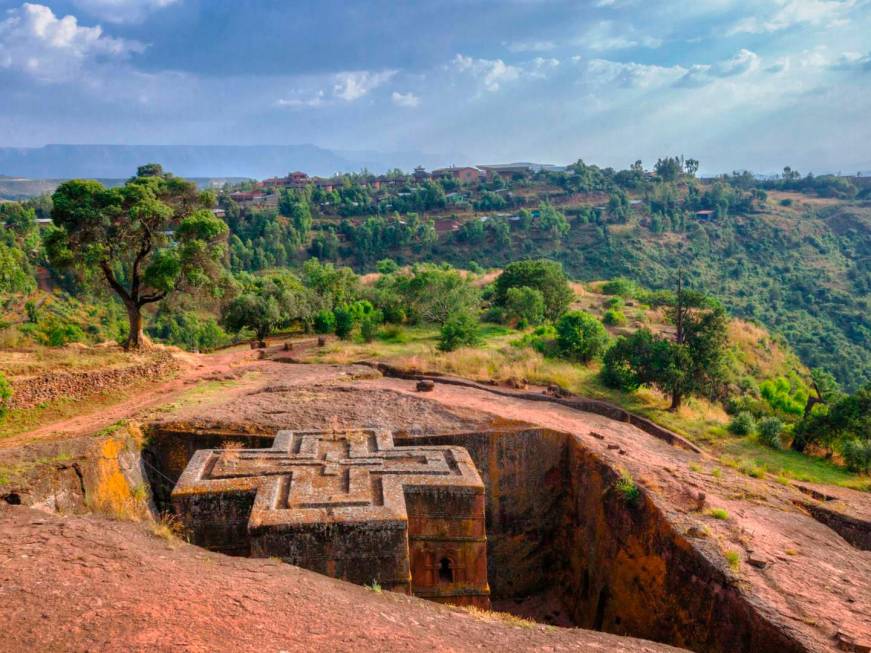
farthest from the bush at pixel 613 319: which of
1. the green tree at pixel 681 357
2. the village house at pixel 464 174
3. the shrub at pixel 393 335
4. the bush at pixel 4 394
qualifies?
the village house at pixel 464 174

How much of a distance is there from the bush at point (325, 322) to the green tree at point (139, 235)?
6.93 m

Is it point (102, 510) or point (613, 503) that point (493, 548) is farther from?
point (102, 510)

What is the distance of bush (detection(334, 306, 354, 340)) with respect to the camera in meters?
24.1

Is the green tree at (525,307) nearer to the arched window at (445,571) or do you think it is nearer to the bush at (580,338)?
the bush at (580,338)

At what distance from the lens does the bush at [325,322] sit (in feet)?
83.9

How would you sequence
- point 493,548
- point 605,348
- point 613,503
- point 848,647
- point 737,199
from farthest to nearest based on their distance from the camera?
point 737,199 < point 605,348 < point 493,548 < point 613,503 < point 848,647

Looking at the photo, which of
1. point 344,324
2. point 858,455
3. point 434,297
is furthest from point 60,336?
point 858,455

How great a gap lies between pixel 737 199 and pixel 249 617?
269ft

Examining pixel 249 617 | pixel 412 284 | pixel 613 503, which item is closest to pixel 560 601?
pixel 613 503

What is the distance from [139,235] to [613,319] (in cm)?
2197

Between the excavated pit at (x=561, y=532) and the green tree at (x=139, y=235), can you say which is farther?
the green tree at (x=139, y=235)

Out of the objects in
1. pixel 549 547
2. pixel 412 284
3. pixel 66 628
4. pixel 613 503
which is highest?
pixel 412 284

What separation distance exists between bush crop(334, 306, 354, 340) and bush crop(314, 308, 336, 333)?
2.88 ft

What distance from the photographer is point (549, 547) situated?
42.7 ft
